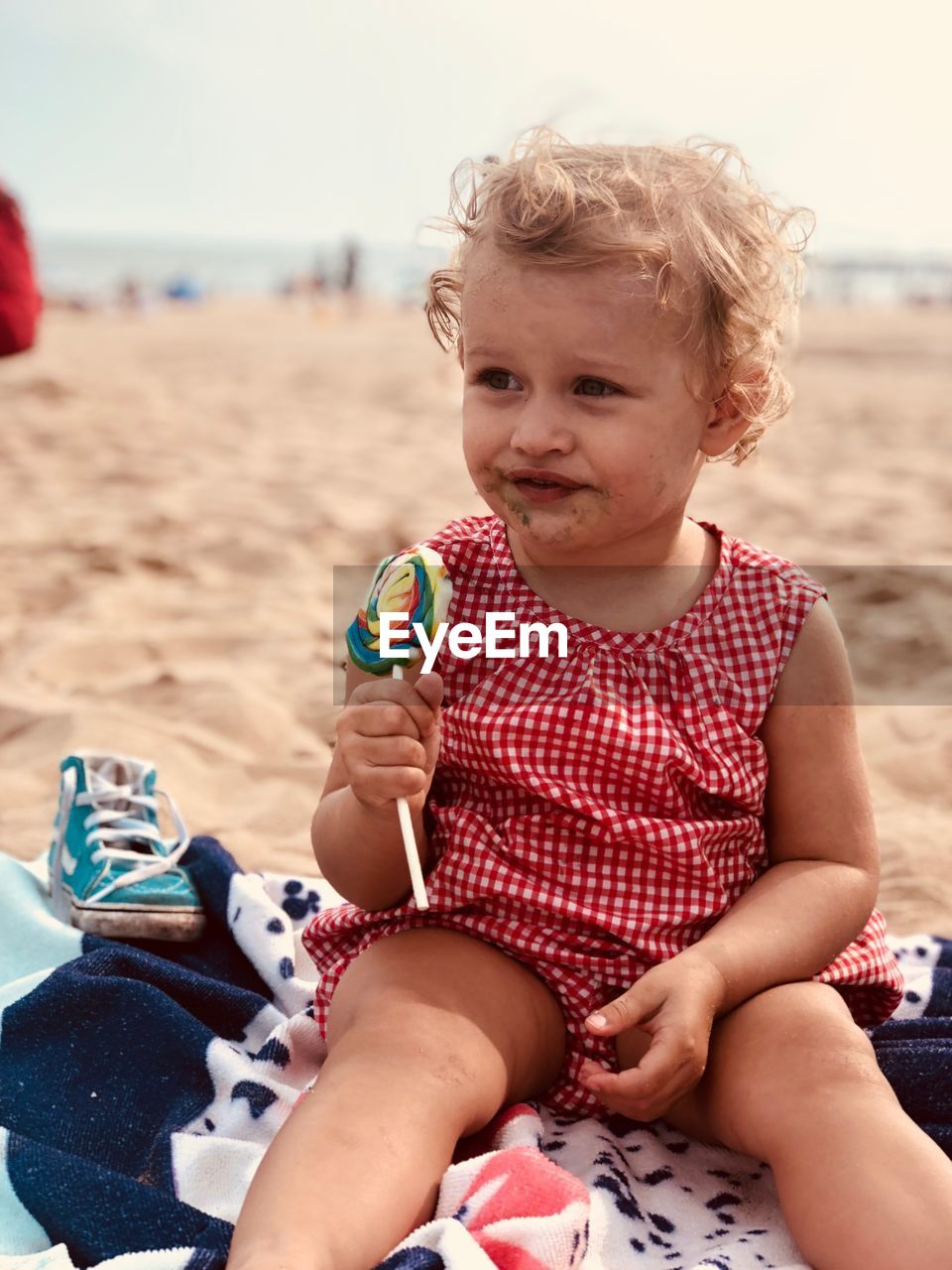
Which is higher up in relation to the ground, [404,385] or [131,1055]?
[131,1055]

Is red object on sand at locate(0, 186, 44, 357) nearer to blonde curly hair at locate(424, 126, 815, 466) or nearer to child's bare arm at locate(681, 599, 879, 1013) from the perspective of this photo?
blonde curly hair at locate(424, 126, 815, 466)

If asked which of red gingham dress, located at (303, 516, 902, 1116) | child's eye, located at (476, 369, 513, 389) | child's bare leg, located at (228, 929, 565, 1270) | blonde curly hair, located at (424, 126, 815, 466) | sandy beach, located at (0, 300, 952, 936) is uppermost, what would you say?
blonde curly hair, located at (424, 126, 815, 466)

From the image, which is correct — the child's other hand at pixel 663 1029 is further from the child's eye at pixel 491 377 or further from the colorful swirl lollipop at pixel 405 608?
the child's eye at pixel 491 377

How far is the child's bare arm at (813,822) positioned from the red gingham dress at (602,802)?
25 mm

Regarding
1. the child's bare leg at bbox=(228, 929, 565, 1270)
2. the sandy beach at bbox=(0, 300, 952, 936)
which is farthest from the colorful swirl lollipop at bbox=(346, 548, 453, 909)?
the sandy beach at bbox=(0, 300, 952, 936)

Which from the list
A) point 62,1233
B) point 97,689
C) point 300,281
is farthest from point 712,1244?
point 300,281

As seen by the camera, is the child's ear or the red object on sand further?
the red object on sand

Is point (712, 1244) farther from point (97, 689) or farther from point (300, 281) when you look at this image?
point (300, 281)

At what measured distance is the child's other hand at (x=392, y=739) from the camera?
5.03 ft

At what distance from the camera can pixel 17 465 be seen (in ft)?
17.9

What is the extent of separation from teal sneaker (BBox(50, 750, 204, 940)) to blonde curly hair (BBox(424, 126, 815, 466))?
104cm

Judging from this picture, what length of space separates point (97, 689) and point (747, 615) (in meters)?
1.86

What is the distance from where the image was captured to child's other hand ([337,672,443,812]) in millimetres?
1533

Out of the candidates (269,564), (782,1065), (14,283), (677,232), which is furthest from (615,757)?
(269,564)
